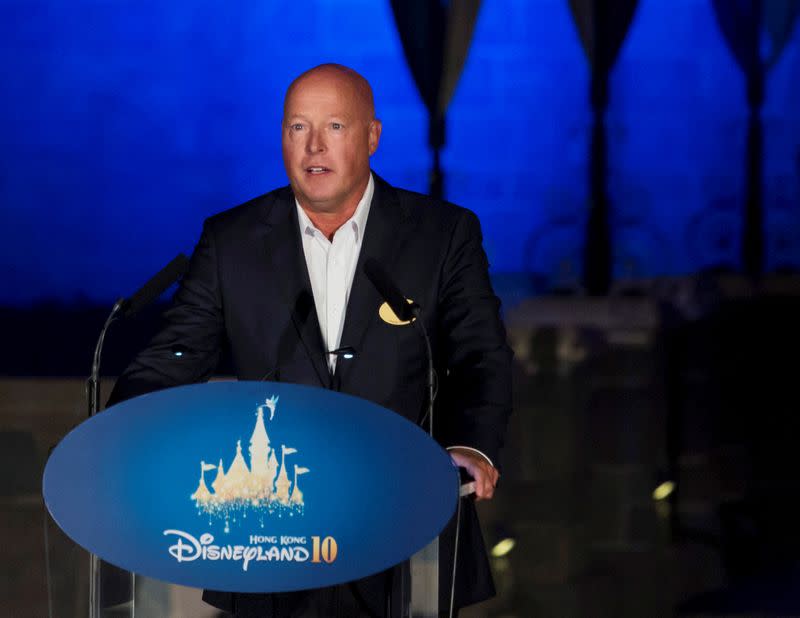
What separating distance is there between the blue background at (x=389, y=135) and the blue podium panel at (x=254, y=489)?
12.4 feet

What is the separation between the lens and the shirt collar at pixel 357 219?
1.92 metres

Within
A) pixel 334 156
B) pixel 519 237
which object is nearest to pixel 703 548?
pixel 519 237

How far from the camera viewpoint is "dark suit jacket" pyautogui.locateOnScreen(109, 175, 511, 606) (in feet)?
5.98

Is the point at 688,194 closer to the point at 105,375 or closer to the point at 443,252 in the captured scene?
the point at 105,375

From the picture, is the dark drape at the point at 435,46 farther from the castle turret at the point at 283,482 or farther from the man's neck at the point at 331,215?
the castle turret at the point at 283,482

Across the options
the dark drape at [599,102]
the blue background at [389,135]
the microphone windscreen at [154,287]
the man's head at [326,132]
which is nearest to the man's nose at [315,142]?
the man's head at [326,132]

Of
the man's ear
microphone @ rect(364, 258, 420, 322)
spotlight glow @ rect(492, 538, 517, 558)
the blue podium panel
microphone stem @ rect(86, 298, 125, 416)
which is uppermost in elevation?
the man's ear

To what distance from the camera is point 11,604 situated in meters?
3.34

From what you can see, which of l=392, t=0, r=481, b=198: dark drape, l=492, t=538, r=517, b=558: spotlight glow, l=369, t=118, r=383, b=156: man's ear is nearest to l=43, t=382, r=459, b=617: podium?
l=369, t=118, r=383, b=156: man's ear

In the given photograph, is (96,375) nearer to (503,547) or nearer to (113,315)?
(113,315)

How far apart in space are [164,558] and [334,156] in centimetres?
65

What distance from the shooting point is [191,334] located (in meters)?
1.89

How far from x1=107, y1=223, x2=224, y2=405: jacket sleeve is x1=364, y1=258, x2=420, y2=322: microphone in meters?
0.36

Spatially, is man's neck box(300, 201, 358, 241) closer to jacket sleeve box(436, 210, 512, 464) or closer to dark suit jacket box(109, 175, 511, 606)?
dark suit jacket box(109, 175, 511, 606)
